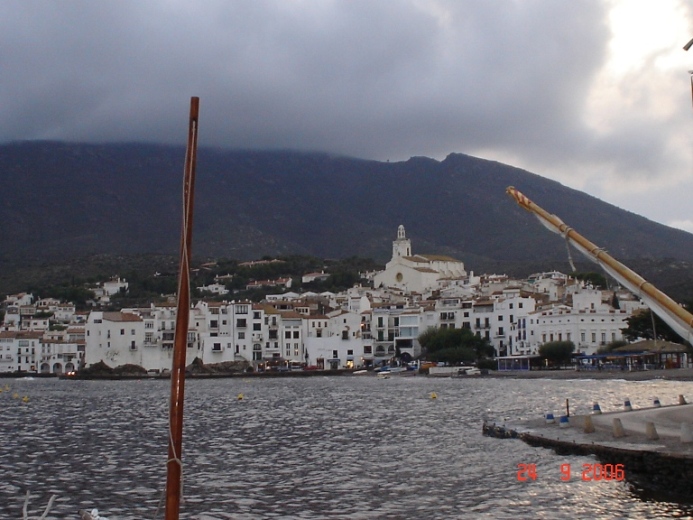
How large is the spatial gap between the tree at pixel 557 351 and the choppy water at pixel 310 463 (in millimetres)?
44644

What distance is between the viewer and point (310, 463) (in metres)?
30.5

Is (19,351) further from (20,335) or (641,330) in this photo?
(641,330)

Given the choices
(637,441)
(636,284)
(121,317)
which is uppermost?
(121,317)

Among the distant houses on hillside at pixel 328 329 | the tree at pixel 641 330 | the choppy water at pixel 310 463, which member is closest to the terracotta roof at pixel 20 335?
the distant houses on hillside at pixel 328 329

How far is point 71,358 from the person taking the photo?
125m

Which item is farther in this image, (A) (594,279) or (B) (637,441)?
(A) (594,279)

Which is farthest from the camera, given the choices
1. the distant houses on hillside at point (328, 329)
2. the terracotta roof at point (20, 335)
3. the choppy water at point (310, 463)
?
the terracotta roof at point (20, 335)

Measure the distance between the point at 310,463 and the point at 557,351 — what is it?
76514 mm

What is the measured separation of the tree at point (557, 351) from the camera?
103 metres

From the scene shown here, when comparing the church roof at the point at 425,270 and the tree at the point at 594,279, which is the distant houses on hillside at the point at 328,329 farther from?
the church roof at the point at 425,270

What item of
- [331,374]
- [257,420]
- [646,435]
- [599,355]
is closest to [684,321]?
[646,435]

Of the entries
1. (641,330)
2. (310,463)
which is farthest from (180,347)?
(641,330)

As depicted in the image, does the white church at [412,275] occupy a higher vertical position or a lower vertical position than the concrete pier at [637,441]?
higher

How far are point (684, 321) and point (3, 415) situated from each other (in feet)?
149
